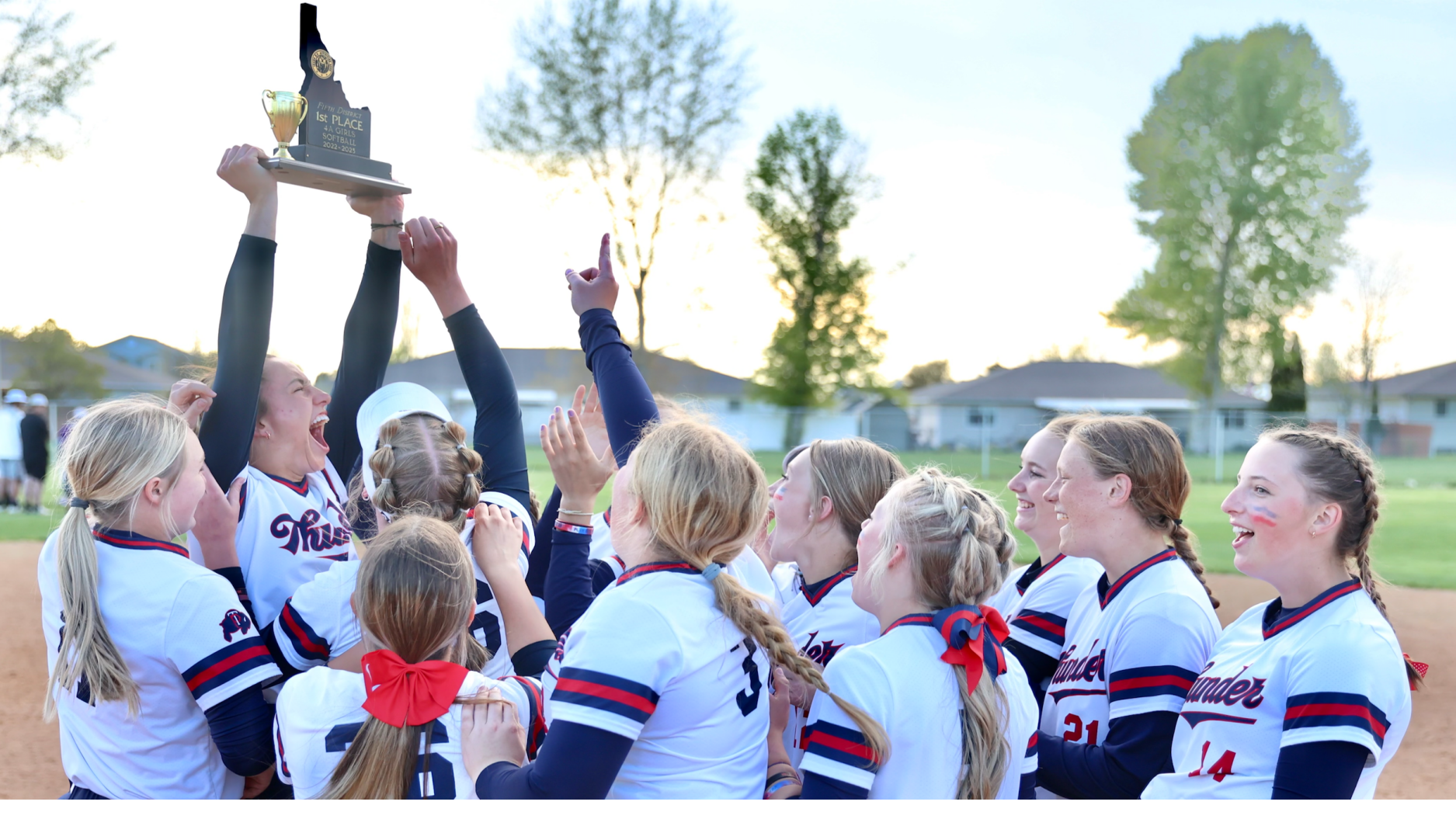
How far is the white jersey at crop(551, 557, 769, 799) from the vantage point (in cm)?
162

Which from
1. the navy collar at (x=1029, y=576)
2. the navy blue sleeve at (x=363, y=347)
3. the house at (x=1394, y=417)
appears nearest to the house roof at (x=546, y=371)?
the house at (x=1394, y=417)

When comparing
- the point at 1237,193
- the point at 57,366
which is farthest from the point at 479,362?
the point at 1237,193

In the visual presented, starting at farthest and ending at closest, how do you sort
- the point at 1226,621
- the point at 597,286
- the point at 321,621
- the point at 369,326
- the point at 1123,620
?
1. the point at 1226,621
2. the point at 369,326
3. the point at 597,286
4. the point at 1123,620
5. the point at 321,621

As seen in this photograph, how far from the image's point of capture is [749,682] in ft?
5.95

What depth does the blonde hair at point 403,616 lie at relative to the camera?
1.77m

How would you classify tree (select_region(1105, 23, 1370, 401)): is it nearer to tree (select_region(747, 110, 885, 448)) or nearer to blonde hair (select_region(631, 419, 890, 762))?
tree (select_region(747, 110, 885, 448))

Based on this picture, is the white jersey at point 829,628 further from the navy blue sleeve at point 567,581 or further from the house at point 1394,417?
the house at point 1394,417

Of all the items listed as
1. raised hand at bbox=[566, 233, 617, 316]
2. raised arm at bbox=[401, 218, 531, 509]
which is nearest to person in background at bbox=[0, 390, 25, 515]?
raised arm at bbox=[401, 218, 531, 509]

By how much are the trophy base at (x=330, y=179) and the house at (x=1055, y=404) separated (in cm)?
1737

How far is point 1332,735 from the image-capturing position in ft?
5.75

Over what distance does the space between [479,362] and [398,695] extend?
1.36 m

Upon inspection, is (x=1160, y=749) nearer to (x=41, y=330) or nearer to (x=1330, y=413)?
(x=41, y=330)

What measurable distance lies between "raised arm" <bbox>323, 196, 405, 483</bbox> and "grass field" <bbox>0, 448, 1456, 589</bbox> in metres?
5.05

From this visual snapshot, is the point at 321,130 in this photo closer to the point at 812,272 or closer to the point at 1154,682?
the point at 1154,682
